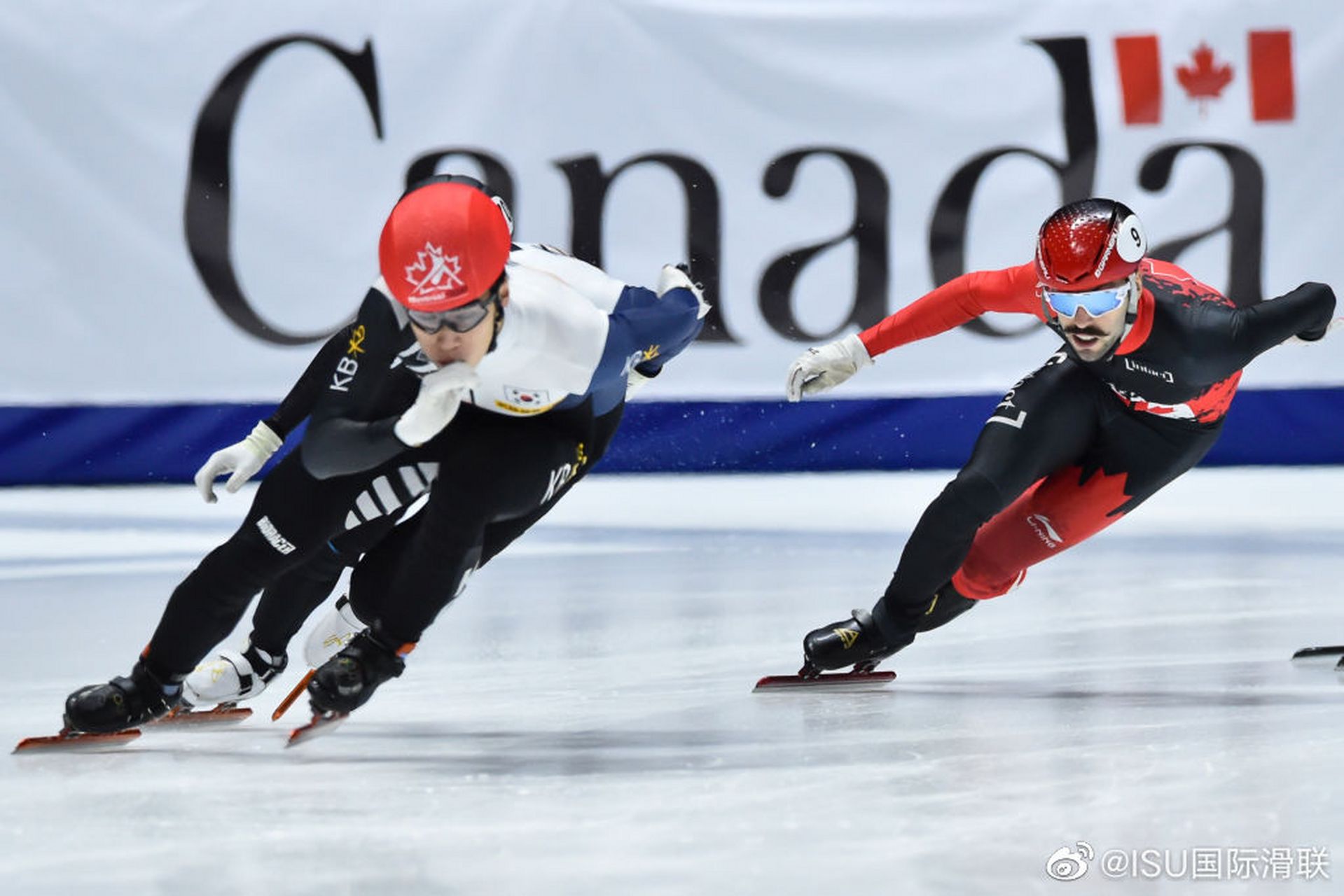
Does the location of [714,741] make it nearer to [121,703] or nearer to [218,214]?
[121,703]

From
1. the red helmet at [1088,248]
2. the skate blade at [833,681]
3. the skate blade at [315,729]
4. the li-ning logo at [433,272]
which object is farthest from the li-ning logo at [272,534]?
the red helmet at [1088,248]

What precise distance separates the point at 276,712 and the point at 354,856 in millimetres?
1069

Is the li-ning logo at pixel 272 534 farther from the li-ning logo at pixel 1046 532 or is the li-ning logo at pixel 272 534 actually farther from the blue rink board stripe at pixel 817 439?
the blue rink board stripe at pixel 817 439

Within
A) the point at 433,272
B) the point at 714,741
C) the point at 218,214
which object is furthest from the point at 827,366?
the point at 218,214

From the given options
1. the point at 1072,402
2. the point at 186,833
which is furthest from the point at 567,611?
the point at 186,833

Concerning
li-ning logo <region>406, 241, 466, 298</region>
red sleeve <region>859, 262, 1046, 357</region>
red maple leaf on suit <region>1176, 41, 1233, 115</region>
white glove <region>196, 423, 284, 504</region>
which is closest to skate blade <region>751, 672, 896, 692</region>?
red sleeve <region>859, 262, 1046, 357</region>

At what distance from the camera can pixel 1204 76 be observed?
24.0ft

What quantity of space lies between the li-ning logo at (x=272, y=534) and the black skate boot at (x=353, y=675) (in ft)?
0.69

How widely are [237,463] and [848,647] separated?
139cm

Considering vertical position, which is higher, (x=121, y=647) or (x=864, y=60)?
(x=864, y=60)

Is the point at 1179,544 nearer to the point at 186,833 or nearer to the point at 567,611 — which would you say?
the point at 567,611

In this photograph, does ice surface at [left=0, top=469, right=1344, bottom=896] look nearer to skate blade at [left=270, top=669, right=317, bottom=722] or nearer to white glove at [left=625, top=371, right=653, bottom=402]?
skate blade at [left=270, top=669, right=317, bottom=722]

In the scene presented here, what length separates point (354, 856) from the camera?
95.7 inches

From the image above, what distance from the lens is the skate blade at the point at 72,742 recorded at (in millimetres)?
3105
